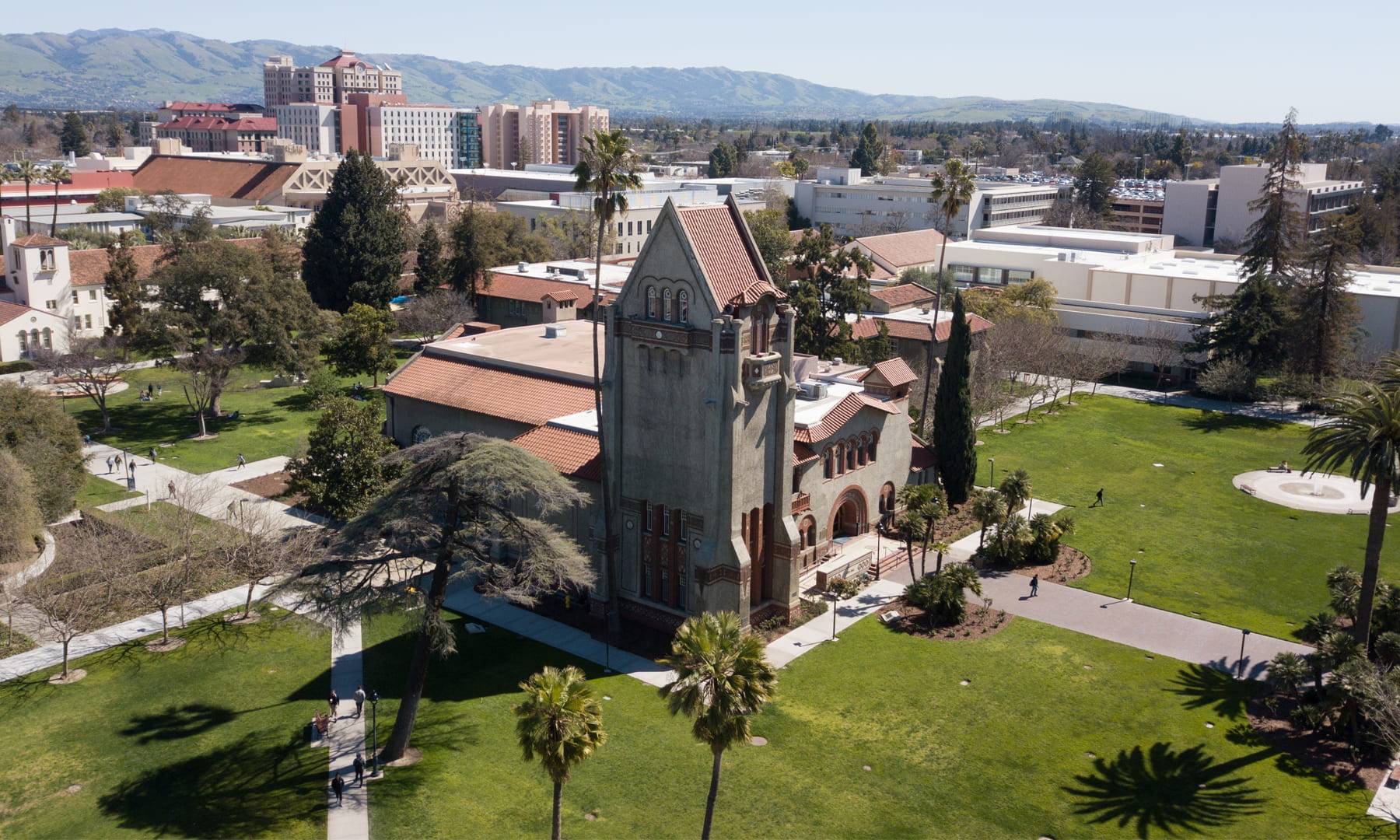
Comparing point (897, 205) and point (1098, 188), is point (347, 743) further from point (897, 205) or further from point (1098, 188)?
point (1098, 188)

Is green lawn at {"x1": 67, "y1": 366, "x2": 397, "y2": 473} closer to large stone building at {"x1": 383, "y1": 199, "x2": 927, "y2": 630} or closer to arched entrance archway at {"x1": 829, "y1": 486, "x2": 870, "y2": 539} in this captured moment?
large stone building at {"x1": 383, "y1": 199, "x2": 927, "y2": 630}

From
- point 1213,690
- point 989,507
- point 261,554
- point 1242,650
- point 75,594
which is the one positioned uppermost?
point 989,507

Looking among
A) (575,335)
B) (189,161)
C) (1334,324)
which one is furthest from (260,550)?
(189,161)

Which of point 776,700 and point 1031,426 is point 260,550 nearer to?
point 776,700

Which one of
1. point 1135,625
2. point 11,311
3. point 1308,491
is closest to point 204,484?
point 11,311

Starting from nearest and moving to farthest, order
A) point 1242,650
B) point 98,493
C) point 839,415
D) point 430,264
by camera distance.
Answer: point 1242,650 → point 839,415 → point 98,493 → point 430,264

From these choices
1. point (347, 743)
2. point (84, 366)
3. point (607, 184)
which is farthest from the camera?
point (84, 366)

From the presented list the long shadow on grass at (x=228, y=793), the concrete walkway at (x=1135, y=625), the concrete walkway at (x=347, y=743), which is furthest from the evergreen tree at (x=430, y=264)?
the long shadow on grass at (x=228, y=793)

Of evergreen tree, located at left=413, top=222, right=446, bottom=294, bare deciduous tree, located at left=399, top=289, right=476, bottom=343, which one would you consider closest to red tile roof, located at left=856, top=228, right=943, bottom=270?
evergreen tree, located at left=413, top=222, right=446, bottom=294
